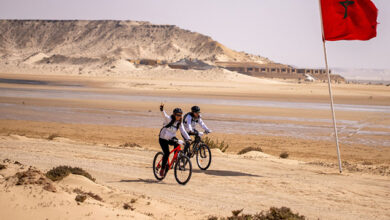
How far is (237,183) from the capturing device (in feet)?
39.2

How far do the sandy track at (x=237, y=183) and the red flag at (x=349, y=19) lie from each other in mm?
3594

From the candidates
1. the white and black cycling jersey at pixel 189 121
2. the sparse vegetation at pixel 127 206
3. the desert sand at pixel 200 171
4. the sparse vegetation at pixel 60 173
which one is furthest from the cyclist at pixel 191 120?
the sparse vegetation at pixel 127 206

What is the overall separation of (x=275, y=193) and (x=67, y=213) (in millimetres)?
5112

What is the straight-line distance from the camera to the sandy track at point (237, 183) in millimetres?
9773

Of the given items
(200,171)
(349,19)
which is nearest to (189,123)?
(200,171)

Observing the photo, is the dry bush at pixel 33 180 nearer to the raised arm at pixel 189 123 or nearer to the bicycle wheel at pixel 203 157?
the raised arm at pixel 189 123

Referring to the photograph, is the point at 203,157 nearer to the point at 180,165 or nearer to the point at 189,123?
the point at 189,123

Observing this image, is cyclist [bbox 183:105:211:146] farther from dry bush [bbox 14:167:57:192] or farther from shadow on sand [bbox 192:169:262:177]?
dry bush [bbox 14:167:57:192]

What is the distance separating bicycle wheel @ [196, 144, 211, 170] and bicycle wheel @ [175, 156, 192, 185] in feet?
6.89

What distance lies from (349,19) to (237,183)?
5125mm

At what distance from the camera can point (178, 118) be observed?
36.2 feet

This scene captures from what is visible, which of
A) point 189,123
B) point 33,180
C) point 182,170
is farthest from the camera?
point 189,123

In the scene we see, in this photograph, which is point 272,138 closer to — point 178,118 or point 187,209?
point 178,118

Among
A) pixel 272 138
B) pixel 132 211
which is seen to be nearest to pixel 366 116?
pixel 272 138
